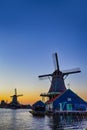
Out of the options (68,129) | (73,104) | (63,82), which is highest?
(63,82)

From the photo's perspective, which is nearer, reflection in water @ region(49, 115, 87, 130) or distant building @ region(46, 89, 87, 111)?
reflection in water @ region(49, 115, 87, 130)

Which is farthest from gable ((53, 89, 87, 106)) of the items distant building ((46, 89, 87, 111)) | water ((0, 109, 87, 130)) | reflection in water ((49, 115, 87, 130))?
reflection in water ((49, 115, 87, 130))

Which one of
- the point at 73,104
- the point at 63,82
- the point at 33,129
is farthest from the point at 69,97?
the point at 33,129

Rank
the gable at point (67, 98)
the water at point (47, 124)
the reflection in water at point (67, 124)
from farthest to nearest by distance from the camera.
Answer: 1. the gable at point (67, 98)
2. the water at point (47, 124)
3. the reflection in water at point (67, 124)

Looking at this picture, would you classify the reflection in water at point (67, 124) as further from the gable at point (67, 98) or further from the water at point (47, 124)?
the gable at point (67, 98)

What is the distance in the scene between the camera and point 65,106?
7012cm

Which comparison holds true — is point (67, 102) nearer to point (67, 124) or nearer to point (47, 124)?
point (47, 124)

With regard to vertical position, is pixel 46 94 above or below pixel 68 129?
above

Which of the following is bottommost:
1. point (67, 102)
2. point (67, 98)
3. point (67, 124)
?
point (67, 124)

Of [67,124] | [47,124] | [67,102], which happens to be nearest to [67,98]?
[67,102]

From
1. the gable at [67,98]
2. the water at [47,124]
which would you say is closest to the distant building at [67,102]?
the gable at [67,98]

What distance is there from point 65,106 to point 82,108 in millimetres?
5094

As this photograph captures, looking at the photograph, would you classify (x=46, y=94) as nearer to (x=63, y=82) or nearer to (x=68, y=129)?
(x=63, y=82)

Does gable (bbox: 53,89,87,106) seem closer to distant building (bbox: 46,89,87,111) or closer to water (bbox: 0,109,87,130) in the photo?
distant building (bbox: 46,89,87,111)
